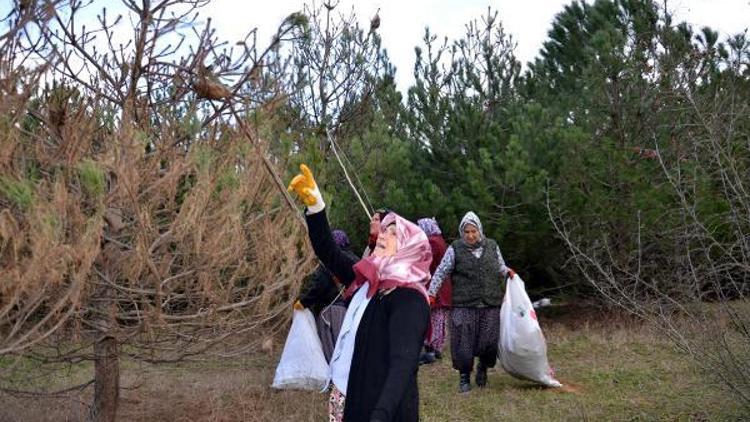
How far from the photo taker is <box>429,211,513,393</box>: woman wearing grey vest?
7.10 meters

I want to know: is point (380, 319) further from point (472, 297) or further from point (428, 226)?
point (428, 226)

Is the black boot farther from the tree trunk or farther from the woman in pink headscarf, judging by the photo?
the woman in pink headscarf

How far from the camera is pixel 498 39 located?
11523mm

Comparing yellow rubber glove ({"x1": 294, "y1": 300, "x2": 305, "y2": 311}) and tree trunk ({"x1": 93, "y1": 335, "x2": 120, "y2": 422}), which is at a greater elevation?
yellow rubber glove ({"x1": 294, "y1": 300, "x2": 305, "y2": 311})

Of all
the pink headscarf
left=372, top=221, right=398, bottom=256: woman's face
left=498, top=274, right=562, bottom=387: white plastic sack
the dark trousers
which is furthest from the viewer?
the dark trousers

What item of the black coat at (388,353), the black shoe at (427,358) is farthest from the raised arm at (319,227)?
the black shoe at (427,358)

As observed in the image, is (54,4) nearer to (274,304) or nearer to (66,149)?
(66,149)

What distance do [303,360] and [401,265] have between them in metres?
4.04

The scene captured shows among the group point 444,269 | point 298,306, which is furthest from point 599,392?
point 298,306

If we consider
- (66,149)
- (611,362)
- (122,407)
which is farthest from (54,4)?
(611,362)

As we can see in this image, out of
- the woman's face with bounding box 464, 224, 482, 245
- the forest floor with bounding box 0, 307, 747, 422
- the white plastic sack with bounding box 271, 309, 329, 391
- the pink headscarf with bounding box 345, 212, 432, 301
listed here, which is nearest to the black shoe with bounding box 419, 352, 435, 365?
the forest floor with bounding box 0, 307, 747, 422

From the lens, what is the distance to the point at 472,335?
23.4 feet

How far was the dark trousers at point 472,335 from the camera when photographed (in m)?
7.07

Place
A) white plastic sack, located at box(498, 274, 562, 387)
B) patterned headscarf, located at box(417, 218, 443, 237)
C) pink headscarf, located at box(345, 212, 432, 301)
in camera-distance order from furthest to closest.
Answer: patterned headscarf, located at box(417, 218, 443, 237) → white plastic sack, located at box(498, 274, 562, 387) → pink headscarf, located at box(345, 212, 432, 301)
